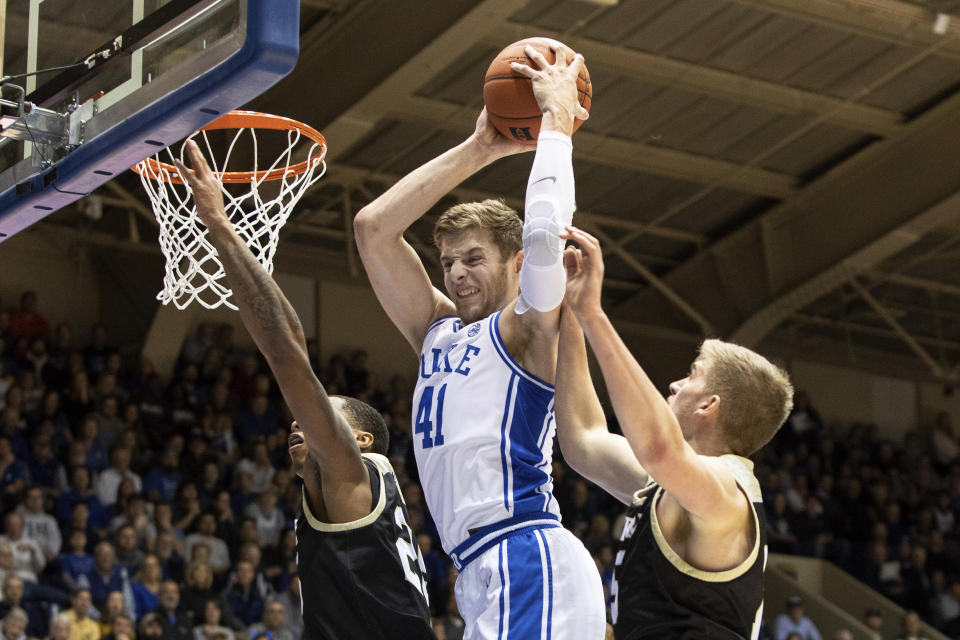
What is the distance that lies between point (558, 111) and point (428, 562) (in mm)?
10218

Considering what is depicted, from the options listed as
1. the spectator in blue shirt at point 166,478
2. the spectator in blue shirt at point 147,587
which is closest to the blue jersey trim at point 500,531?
the spectator in blue shirt at point 147,587

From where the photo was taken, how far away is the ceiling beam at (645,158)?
15.1 metres

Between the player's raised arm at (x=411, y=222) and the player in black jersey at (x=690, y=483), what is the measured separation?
0.80 metres

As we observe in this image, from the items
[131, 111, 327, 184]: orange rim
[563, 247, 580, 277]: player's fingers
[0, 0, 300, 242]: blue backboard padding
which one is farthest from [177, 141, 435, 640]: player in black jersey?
[131, 111, 327, 184]: orange rim

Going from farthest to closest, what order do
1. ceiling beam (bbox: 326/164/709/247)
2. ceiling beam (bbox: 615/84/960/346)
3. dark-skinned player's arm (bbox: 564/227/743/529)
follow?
ceiling beam (bbox: 326/164/709/247)
ceiling beam (bbox: 615/84/960/346)
dark-skinned player's arm (bbox: 564/227/743/529)

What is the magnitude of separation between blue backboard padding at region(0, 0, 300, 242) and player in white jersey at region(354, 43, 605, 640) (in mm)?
758

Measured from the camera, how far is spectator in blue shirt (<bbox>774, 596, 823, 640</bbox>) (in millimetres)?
15094

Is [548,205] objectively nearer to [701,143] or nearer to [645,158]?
[645,158]

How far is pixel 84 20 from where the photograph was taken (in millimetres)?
4664

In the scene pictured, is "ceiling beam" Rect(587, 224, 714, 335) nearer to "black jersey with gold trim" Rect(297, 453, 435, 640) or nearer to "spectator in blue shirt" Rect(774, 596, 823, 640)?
"spectator in blue shirt" Rect(774, 596, 823, 640)

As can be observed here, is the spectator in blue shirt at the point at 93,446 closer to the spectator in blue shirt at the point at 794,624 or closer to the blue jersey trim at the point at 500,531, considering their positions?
the spectator in blue shirt at the point at 794,624

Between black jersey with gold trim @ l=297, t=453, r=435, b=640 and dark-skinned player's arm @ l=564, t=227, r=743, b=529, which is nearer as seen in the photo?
dark-skinned player's arm @ l=564, t=227, r=743, b=529

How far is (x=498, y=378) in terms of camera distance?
4.11m

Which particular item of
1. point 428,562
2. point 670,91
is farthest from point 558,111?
point 670,91
